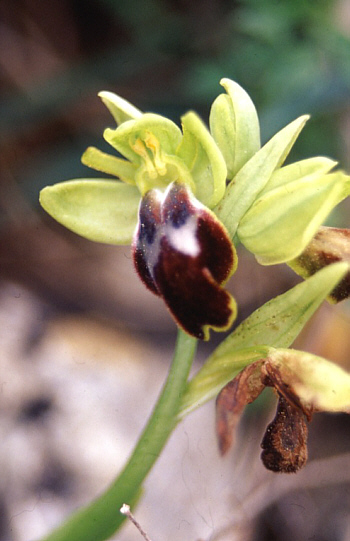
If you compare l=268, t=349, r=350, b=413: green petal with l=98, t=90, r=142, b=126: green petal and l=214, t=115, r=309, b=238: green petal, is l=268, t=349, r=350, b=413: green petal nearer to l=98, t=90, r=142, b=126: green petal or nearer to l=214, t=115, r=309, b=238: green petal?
l=214, t=115, r=309, b=238: green petal

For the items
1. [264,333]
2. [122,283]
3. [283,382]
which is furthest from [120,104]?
[122,283]

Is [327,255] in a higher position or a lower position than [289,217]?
lower

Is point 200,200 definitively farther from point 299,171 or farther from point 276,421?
point 276,421

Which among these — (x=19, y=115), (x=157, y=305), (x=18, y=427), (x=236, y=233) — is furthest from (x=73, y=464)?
(x=19, y=115)

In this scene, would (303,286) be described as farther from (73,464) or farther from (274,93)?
→ (274,93)

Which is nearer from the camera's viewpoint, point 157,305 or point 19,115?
point 157,305

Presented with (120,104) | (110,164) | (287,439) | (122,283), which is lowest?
(122,283)

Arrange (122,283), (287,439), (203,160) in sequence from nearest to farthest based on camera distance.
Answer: (287,439) → (203,160) → (122,283)
